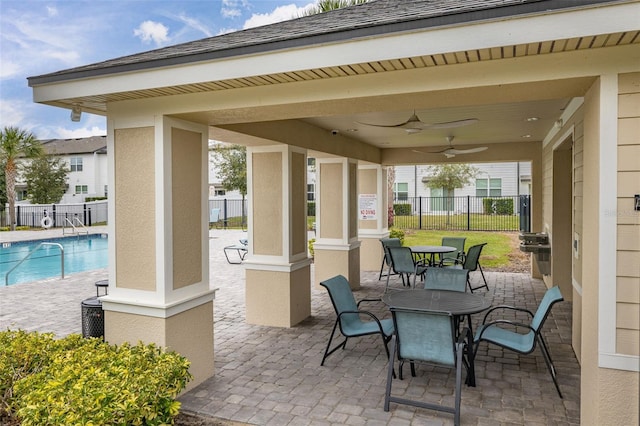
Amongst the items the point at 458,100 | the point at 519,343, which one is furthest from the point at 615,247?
the point at 519,343

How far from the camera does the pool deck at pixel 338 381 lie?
12.0 feet

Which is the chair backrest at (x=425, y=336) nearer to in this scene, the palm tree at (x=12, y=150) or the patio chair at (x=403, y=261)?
the patio chair at (x=403, y=261)

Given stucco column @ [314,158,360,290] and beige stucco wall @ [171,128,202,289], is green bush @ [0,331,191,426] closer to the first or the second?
beige stucco wall @ [171,128,202,289]

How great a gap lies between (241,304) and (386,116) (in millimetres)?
4039

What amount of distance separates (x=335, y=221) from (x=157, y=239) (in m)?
5.09

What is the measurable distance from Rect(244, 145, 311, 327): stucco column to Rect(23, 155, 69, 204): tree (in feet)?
79.3

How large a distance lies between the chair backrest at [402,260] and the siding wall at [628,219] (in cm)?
537

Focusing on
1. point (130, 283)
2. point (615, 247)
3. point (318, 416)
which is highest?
point (615, 247)

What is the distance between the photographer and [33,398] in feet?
8.70

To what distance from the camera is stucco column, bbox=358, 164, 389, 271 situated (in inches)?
437

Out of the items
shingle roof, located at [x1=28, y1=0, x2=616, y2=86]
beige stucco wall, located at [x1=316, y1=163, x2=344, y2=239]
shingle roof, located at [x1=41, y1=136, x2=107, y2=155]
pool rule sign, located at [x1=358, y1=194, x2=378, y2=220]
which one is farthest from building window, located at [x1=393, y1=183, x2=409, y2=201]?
shingle roof, located at [x1=28, y1=0, x2=616, y2=86]

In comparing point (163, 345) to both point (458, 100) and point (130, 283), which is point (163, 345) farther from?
point (458, 100)

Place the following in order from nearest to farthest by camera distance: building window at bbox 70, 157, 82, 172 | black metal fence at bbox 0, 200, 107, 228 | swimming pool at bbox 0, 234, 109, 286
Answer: swimming pool at bbox 0, 234, 109, 286 < black metal fence at bbox 0, 200, 107, 228 < building window at bbox 70, 157, 82, 172

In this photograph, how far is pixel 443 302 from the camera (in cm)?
462
